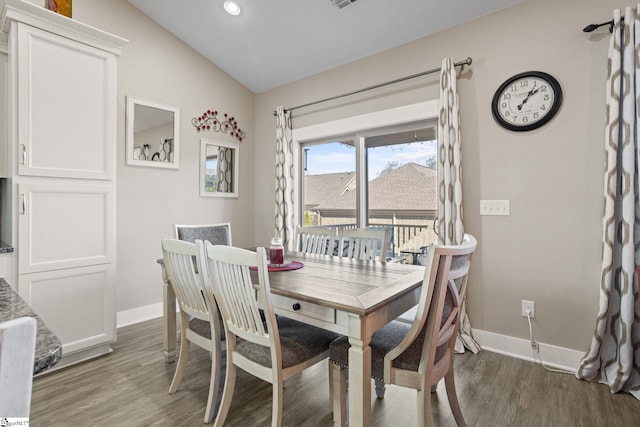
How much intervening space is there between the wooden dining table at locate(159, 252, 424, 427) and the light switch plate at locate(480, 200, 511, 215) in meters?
1.05

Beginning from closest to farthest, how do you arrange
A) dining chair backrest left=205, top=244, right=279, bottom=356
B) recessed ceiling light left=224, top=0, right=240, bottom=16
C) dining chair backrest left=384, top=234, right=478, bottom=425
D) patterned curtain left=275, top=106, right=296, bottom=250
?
1. dining chair backrest left=384, top=234, right=478, bottom=425
2. dining chair backrest left=205, top=244, right=279, bottom=356
3. recessed ceiling light left=224, top=0, right=240, bottom=16
4. patterned curtain left=275, top=106, right=296, bottom=250

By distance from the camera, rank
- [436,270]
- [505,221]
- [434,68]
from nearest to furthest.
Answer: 1. [436,270]
2. [505,221]
3. [434,68]

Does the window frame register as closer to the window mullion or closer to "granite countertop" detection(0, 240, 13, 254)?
the window mullion

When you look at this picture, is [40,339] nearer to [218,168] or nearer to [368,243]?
[368,243]

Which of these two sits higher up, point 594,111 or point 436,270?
point 594,111

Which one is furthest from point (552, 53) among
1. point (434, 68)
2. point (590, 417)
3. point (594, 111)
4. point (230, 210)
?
point (230, 210)

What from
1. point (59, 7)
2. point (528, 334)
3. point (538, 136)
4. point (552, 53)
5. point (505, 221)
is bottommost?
point (528, 334)

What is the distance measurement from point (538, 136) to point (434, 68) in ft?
3.46

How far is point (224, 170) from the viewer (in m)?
4.10

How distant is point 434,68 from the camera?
2.91 m

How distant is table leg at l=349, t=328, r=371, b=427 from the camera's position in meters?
1.35

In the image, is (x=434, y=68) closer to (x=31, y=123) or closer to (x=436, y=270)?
(x=436, y=270)

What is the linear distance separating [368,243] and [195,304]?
132 centimetres

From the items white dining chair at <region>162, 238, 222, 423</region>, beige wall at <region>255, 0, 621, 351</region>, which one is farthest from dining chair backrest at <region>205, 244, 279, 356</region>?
beige wall at <region>255, 0, 621, 351</region>
